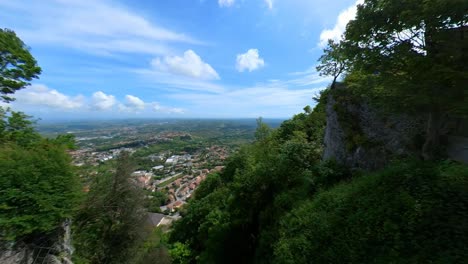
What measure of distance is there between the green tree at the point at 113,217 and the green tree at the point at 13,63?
5.19 metres

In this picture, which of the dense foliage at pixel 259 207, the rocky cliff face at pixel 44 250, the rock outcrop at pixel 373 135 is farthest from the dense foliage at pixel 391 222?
the rocky cliff face at pixel 44 250

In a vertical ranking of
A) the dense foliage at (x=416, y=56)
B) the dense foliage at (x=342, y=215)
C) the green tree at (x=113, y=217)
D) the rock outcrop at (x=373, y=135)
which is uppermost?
the dense foliage at (x=416, y=56)

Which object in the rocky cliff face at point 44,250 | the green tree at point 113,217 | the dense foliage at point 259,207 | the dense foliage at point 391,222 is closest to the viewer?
the dense foliage at point 391,222

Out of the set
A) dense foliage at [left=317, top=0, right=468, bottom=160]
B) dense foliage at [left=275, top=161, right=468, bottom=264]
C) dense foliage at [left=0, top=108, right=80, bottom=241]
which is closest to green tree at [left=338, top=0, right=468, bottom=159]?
dense foliage at [left=317, top=0, right=468, bottom=160]

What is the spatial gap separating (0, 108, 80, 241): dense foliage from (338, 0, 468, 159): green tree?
10.2m

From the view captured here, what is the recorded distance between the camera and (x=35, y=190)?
19.4ft

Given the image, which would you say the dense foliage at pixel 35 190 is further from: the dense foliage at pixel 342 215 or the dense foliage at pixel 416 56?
the dense foliage at pixel 416 56

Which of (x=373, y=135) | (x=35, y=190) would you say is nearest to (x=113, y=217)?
(x=35, y=190)

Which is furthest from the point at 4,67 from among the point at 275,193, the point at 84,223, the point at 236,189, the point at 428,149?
the point at 428,149

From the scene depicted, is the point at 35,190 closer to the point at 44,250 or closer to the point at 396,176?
the point at 44,250

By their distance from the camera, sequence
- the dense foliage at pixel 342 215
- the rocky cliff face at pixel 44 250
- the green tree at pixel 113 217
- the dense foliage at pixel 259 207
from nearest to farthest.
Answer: the dense foliage at pixel 342 215 → the rocky cliff face at pixel 44 250 → the dense foliage at pixel 259 207 → the green tree at pixel 113 217

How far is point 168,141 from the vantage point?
315 ft

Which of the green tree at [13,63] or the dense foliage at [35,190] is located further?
the green tree at [13,63]

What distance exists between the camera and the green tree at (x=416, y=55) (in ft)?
13.0
